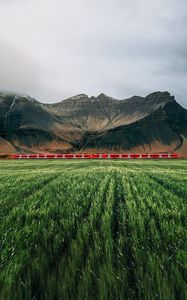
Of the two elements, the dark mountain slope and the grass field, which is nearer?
the grass field

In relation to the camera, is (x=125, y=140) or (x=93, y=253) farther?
(x=125, y=140)

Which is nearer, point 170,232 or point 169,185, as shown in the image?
point 170,232

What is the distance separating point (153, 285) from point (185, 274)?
455mm

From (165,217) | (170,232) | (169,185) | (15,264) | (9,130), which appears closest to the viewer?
(15,264)

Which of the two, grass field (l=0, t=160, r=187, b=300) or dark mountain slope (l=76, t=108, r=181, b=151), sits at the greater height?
dark mountain slope (l=76, t=108, r=181, b=151)

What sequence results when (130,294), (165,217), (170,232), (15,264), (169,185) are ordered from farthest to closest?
(169,185), (165,217), (170,232), (15,264), (130,294)

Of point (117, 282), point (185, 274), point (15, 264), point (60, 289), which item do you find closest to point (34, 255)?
point (15, 264)

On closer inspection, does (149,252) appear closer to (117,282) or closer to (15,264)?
(117,282)

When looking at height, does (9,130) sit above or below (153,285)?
above

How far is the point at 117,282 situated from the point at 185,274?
749mm

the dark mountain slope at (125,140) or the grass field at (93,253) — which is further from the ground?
the dark mountain slope at (125,140)

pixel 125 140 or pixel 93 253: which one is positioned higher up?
pixel 125 140

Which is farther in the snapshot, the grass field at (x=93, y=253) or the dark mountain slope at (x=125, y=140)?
the dark mountain slope at (x=125, y=140)

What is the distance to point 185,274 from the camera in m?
3.03
